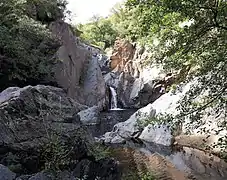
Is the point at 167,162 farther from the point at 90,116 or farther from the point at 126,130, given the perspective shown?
the point at 90,116

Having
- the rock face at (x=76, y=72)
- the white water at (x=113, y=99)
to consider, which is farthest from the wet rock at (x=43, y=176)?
the white water at (x=113, y=99)

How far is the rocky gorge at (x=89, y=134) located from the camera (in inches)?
276

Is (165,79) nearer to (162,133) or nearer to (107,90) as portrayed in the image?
(107,90)

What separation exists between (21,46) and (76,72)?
11716 mm

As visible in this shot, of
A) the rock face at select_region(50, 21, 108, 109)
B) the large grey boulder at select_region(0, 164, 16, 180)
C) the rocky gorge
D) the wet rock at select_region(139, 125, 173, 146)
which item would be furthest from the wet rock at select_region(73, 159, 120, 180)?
the rock face at select_region(50, 21, 108, 109)

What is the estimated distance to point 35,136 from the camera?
7.64 metres

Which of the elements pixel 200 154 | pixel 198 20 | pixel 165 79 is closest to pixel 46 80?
pixel 200 154

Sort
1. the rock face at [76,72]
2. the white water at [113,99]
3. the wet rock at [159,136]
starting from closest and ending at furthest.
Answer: the wet rock at [159,136], the rock face at [76,72], the white water at [113,99]

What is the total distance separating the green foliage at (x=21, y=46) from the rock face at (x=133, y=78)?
1227 centimetres

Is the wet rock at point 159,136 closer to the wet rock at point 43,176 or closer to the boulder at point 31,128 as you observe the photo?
the boulder at point 31,128

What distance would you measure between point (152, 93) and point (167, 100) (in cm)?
1137

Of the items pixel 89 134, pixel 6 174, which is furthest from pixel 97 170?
pixel 6 174

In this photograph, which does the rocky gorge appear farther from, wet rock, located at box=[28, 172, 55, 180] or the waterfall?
the waterfall

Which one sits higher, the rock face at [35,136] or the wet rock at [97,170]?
the rock face at [35,136]
